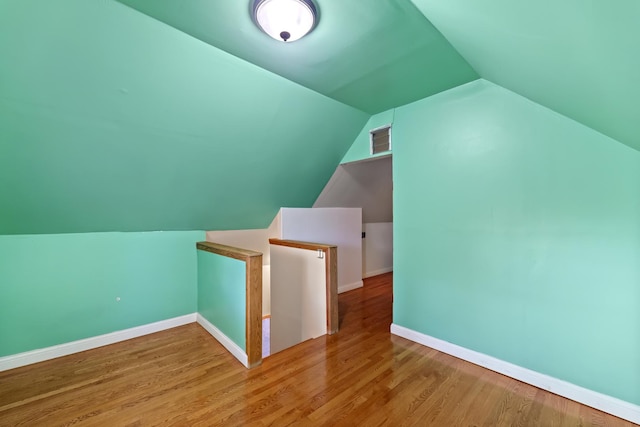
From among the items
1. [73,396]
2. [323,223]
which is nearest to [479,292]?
[323,223]

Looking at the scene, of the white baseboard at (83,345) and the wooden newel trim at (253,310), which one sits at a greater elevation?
the wooden newel trim at (253,310)

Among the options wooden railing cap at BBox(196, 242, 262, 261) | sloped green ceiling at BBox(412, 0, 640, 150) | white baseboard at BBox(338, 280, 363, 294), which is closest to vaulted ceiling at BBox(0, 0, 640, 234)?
sloped green ceiling at BBox(412, 0, 640, 150)

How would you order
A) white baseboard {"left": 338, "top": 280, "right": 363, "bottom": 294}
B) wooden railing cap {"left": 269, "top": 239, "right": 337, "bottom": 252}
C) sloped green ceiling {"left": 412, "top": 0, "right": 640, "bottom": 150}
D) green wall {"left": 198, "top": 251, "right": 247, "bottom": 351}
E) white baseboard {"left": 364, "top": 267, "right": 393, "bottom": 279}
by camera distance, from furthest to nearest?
1. white baseboard {"left": 364, "top": 267, "right": 393, "bottom": 279}
2. white baseboard {"left": 338, "top": 280, "right": 363, "bottom": 294}
3. wooden railing cap {"left": 269, "top": 239, "right": 337, "bottom": 252}
4. green wall {"left": 198, "top": 251, "right": 247, "bottom": 351}
5. sloped green ceiling {"left": 412, "top": 0, "right": 640, "bottom": 150}

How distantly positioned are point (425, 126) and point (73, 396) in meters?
3.55

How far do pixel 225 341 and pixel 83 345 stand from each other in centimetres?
136

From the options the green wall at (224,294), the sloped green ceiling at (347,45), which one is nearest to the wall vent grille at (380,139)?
the sloped green ceiling at (347,45)

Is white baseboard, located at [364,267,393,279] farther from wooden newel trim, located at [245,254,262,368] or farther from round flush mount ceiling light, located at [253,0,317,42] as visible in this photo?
round flush mount ceiling light, located at [253,0,317,42]

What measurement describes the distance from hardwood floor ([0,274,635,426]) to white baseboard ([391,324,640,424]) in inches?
1.9

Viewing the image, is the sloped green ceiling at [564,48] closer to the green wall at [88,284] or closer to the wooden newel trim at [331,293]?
the wooden newel trim at [331,293]

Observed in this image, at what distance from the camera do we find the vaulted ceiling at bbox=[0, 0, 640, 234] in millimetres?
1135

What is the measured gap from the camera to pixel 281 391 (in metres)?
1.84

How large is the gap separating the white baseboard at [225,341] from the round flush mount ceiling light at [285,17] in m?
2.35

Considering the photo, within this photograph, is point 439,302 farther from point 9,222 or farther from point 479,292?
point 9,222

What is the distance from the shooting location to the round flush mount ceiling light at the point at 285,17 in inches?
52.2
